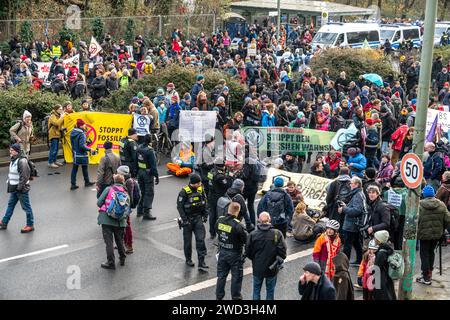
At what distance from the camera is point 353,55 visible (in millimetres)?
27422

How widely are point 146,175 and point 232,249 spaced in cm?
431

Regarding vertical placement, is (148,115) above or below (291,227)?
above

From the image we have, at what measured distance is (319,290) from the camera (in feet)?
29.3

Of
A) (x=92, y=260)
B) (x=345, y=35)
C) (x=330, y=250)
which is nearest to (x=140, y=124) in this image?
(x=92, y=260)

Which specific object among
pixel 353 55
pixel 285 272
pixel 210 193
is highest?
pixel 353 55

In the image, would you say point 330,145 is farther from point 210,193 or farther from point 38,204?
point 38,204

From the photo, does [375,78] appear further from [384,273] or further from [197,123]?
[384,273]

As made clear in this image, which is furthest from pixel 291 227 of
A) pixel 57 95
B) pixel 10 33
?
pixel 10 33

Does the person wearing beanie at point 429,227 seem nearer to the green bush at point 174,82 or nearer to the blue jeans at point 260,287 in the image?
the blue jeans at point 260,287

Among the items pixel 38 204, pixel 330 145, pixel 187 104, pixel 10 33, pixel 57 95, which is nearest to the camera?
pixel 38 204

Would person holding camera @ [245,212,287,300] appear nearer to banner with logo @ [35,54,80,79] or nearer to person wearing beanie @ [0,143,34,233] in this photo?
person wearing beanie @ [0,143,34,233]

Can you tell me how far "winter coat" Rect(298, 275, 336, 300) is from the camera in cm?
888

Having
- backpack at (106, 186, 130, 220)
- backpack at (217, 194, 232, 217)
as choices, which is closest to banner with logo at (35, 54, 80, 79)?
backpack at (106, 186, 130, 220)

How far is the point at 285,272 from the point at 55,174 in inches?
298
